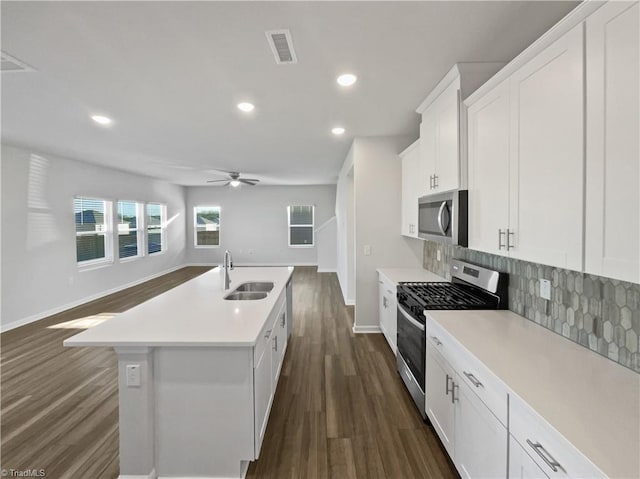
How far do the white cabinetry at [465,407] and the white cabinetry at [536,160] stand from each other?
25.0 inches

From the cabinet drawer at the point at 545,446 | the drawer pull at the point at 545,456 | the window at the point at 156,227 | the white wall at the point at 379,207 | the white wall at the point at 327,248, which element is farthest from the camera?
the white wall at the point at 327,248

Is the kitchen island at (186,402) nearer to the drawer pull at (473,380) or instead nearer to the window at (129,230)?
the drawer pull at (473,380)

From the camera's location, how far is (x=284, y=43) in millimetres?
1988

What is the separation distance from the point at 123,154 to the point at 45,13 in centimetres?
396

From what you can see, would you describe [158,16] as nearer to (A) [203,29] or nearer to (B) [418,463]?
(A) [203,29]

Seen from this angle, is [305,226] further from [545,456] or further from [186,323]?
[545,456]

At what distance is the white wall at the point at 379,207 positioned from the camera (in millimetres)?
4215

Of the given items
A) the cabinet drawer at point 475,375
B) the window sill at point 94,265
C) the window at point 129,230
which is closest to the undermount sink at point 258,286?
the cabinet drawer at point 475,375

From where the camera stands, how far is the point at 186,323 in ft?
6.66

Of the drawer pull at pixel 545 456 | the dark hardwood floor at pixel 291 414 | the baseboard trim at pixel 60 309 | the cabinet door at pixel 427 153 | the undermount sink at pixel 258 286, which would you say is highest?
the cabinet door at pixel 427 153

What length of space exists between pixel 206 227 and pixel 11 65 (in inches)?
335

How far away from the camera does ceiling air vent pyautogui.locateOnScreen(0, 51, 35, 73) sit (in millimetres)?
2126

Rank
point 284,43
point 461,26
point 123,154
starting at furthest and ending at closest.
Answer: point 123,154 < point 284,43 < point 461,26

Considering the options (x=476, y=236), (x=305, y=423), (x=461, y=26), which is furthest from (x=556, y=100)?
(x=305, y=423)
